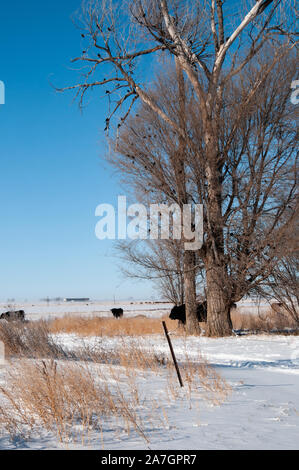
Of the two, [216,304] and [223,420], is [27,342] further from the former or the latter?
[223,420]

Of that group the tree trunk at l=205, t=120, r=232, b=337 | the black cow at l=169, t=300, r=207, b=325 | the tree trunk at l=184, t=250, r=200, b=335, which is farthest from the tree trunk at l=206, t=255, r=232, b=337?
the black cow at l=169, t=300, r=207, b=325

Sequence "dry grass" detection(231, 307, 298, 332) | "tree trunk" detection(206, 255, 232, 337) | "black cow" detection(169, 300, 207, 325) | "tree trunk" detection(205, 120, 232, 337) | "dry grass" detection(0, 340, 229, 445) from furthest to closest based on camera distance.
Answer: "dry grass" detection(231, 307, 298, 332)
"black cow" detection(169, 300, 207, 325)
"tree trunk" detection(206, 255, 232, 337)
"tree trunk" detection(205, 120, 232, 337)
"dry grass" detection(0, 340, 229, 445)

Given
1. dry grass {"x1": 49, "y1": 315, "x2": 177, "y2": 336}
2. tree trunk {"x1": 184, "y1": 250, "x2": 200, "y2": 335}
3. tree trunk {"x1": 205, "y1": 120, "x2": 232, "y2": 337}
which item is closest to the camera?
tree trunk {"x1": 205, "y1": 120, "x2": 232, "y2": 337}

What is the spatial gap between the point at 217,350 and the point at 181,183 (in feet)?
17.1

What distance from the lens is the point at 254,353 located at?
9664mm

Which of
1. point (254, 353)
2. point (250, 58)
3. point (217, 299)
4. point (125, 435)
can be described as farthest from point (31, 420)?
point (250, 58)

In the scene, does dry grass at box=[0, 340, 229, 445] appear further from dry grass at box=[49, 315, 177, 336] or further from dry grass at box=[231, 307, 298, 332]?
dry grass at box=[231, 307, 298, 332]

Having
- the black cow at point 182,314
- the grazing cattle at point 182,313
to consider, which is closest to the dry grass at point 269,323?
the grazing cattle at point 182,313

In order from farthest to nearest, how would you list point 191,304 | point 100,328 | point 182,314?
point 182,314
point 100,328
point 191,304

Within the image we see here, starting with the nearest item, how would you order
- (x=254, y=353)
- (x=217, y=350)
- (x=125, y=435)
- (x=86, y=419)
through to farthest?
(x=125, y=435) → (x=86, y=419) → (x=254, y=353) → (x=217, y=350)

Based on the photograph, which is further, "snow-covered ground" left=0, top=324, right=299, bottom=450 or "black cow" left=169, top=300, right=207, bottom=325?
"black cow" left=169, top=300, right=207, bottom=325

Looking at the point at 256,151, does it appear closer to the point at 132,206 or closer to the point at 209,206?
the point at 209,206

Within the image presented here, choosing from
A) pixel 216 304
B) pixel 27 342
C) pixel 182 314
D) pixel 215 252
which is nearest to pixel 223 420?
pixel 27 342

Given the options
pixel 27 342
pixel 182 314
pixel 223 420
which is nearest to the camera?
pixel 223 420
